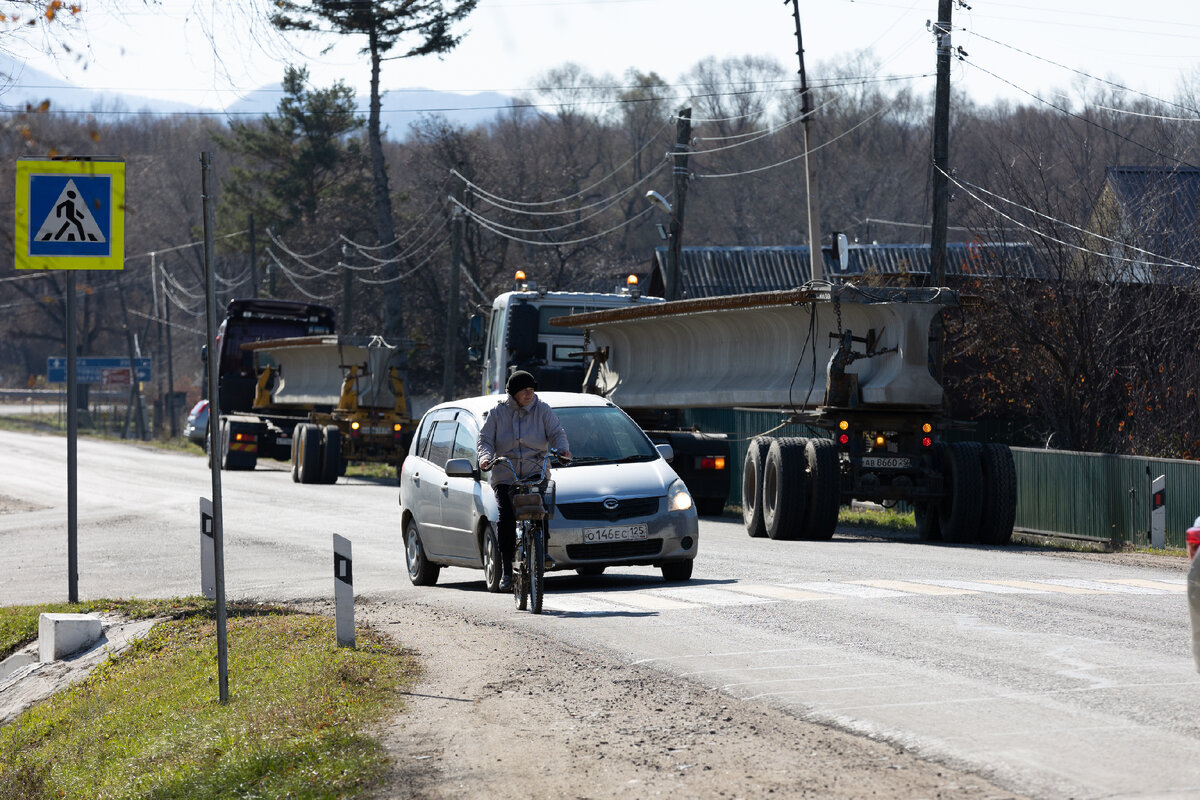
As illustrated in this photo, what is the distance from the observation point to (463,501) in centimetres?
1390

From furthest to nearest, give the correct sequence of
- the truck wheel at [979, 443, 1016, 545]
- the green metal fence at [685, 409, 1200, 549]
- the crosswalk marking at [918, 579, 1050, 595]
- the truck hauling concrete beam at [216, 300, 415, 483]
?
1. the truck hauling concrete beam at [216, 300, 415, 483]
2. the green metal fence at [685, 409, 1200, 549]
3. the truck wheel at [979, 443, 1016, 545]
4. the crosswalk marking at [918, 579, 1050, 595]

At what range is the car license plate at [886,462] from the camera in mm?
19828

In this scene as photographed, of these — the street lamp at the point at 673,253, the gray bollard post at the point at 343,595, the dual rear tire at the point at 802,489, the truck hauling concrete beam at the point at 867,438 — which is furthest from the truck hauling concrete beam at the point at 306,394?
the gray bollard post at the point at 343,595

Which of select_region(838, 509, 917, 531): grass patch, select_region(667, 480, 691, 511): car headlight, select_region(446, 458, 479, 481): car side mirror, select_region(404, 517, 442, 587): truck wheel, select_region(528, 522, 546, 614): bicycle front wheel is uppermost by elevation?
select_region(446, 458, 479, 481): car side mirror

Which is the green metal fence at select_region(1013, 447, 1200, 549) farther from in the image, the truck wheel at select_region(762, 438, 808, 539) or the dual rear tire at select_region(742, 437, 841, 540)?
the truck wheel at select_region(762, 438, 808, 539)

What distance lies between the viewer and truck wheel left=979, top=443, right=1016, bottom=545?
766 inches

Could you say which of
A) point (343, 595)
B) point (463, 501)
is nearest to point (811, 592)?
point (463, 501)

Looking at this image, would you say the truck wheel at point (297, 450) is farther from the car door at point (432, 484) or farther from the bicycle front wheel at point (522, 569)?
the bicycle front wheel at point (522, 569)

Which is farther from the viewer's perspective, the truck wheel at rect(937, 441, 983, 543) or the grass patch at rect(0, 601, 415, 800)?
the truck wheel at rect(937, 441, 983, 543)

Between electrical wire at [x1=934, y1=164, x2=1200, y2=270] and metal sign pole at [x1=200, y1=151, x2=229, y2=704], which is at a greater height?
electrical wire at [x1=934, y1=164, x2=1200, y2=270]

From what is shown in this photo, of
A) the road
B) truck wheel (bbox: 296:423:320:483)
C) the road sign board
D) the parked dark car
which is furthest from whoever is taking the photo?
the road sign board

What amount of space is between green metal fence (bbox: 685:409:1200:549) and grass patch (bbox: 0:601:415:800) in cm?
1156

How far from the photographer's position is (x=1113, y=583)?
13.5 meters

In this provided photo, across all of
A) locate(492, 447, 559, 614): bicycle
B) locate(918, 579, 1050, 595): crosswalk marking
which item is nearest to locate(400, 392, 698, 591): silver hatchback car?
locate(492, 447, 559, 614): bicycle
